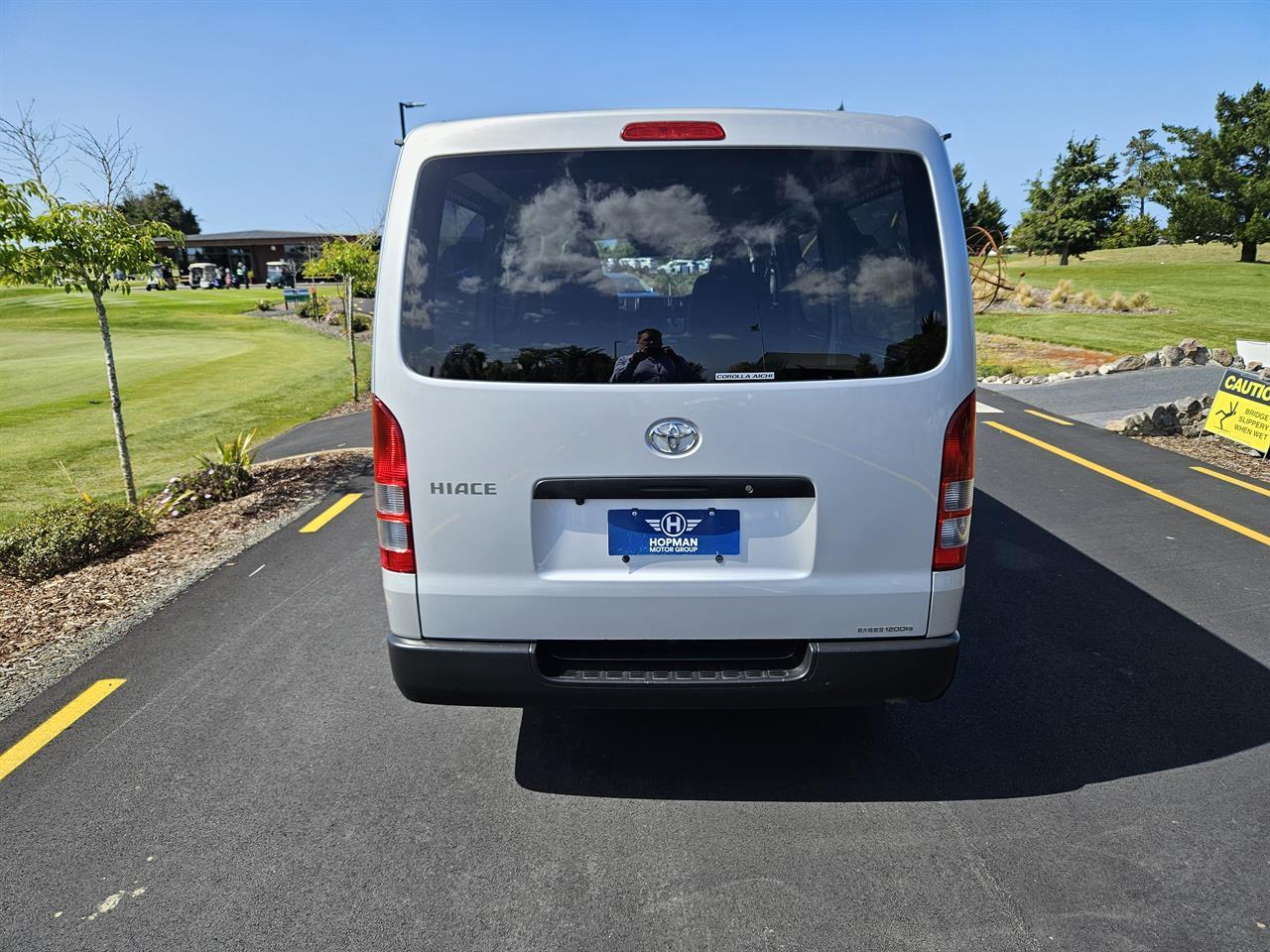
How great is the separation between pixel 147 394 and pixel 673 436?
19.8m

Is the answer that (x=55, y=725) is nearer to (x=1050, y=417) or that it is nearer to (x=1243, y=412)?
(x=1243, y=412)

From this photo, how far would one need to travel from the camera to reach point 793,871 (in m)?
2.72

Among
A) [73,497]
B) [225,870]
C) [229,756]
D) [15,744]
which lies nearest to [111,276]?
[73,497]

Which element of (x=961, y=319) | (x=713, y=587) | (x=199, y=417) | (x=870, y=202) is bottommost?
(x=199, y=417)

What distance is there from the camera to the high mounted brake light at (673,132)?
8.66 feet

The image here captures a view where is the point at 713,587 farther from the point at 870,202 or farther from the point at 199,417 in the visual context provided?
the point at 199,417

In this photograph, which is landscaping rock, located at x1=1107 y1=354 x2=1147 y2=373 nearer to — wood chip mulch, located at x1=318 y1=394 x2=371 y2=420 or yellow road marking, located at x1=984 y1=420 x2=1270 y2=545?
yellow road marking, located at x1=984 y1=420 x2=1270 y2=545

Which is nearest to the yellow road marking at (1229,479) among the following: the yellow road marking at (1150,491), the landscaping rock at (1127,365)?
the yellow road marking at (1150,491)

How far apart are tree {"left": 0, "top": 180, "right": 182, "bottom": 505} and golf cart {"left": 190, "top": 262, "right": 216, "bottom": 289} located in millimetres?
77128

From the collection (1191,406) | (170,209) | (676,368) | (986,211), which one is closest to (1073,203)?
(986,211)

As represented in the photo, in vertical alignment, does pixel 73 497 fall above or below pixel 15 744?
below

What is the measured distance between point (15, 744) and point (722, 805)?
2972 mm

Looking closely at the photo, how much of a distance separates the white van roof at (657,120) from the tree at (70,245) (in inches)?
224

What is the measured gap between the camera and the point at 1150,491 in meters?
7.59
